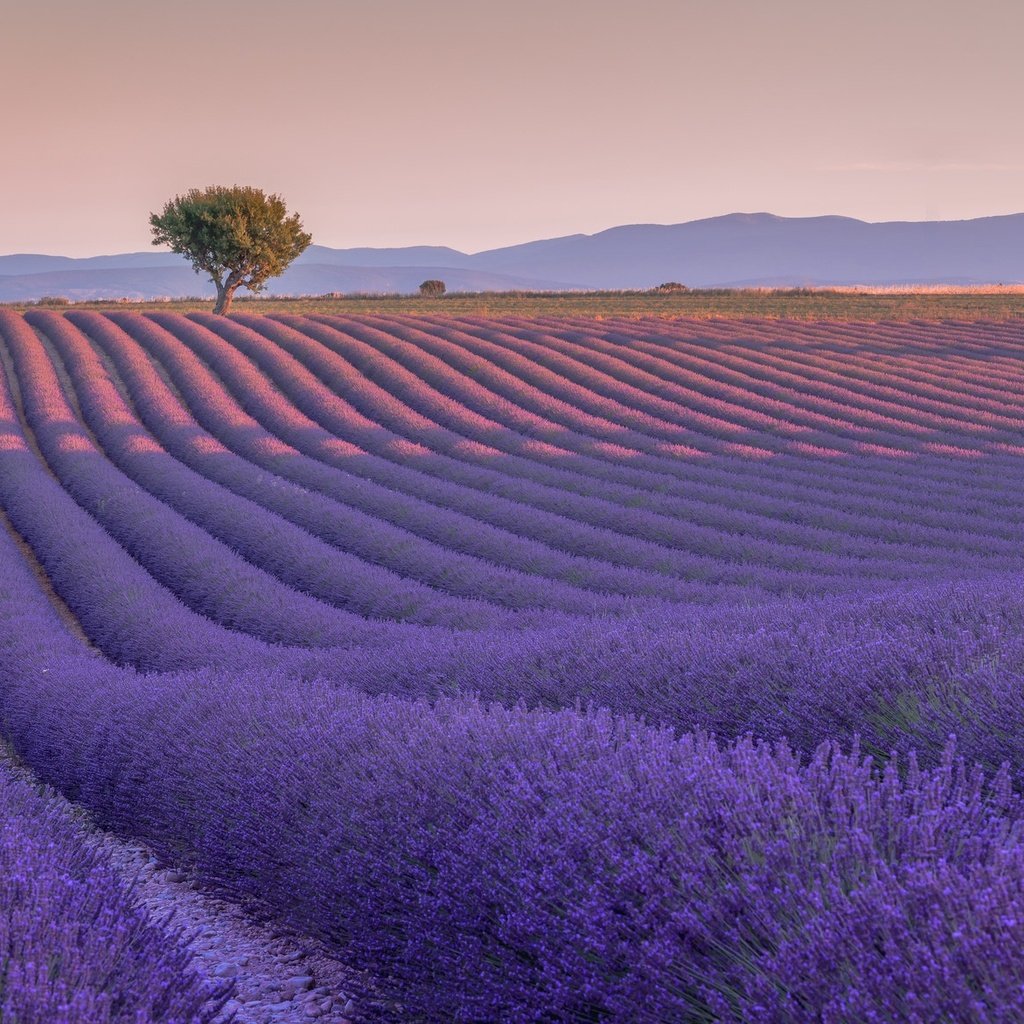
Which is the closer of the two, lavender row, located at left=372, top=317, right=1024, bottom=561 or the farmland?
lavender row, located at left=372, top=317, right=1024, bottom=561

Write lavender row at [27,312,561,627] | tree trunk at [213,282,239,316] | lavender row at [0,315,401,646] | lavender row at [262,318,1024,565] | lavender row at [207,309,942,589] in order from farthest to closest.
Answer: tree trunk at [213,282,239,316]
lavender row at [262,318,1024,565]
lavender row at [207,309,942,589]
lavender row at [27,312,561,627]
lavender row at [0,315,401,646]

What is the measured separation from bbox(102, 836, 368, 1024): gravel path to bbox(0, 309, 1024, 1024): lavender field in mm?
104

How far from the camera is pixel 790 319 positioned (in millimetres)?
31922

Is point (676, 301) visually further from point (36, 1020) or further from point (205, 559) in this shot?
point (36, 1020)

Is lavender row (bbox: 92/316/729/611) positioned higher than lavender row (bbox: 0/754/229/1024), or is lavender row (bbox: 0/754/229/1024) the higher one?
lavender row (bbox: 0/754/229/1024)

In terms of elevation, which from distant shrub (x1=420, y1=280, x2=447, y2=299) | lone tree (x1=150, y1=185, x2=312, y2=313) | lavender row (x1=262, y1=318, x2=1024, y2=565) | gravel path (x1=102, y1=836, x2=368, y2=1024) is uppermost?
lone tree (x1=150, y1=185, x2=312, y2=313)

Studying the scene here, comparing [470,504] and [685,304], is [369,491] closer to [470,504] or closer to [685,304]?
[470,504]

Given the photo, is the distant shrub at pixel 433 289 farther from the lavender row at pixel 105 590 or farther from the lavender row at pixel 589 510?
the lavender row at pixel 105 590

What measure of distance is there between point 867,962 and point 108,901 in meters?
1.51

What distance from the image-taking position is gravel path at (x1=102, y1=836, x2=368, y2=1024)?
295 cm

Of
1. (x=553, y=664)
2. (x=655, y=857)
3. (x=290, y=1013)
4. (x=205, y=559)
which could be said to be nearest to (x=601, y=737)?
(x=655, y=857)

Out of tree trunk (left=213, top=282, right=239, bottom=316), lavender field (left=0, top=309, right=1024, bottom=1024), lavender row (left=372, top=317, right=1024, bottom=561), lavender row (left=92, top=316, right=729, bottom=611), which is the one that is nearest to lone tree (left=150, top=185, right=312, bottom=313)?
tree trunk (left=213, top=282, right=239, bottom=316)

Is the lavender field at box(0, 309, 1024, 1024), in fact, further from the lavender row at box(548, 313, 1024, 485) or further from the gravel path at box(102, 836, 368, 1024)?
the lavender row at box(548, 313, 1024, 485)

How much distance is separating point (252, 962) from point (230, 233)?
33660mm
